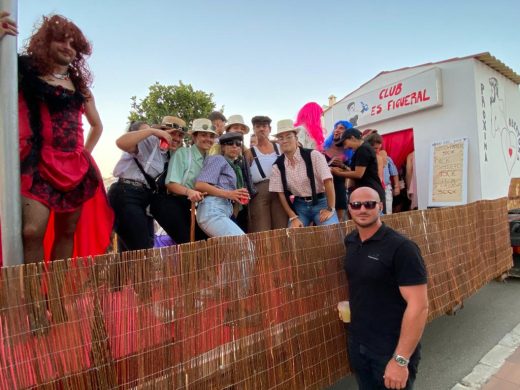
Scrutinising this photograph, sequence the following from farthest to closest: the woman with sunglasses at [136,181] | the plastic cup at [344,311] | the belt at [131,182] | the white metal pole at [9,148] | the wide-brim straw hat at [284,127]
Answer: the wide-brim straw hat at [284,127]
the belt at [131,182]
the woman with sunglasses at [136,181]
the plastic cup at [344,311]
the white metal pole at [9,148]

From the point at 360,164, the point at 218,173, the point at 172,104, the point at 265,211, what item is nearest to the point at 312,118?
the point at 360,164

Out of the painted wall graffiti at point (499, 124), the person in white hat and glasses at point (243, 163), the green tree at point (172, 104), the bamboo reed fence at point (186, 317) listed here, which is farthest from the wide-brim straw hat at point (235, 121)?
the green tree at point (172, 104)

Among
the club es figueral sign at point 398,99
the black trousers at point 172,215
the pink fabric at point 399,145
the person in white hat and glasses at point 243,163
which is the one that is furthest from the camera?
the pink fabric at point 399,145

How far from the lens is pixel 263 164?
3.69 metres

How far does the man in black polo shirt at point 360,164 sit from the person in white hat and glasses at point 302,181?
610mm

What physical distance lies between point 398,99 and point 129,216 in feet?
20.7

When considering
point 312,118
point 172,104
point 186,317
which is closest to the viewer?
point 186,317

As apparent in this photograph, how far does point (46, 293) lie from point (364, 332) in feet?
5.30

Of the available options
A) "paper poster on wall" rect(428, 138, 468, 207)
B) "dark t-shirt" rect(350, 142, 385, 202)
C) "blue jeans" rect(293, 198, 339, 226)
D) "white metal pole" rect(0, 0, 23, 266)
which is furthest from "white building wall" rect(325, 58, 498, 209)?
"white metal pole" rect(0, 0, 23, 266)

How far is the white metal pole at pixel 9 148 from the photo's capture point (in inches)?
57.3

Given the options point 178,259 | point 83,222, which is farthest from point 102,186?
point 178,259

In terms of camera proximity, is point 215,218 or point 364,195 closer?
point 364,195

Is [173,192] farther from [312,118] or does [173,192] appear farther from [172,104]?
[172,104]

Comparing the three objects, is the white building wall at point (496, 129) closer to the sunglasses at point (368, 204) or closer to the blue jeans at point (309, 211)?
the blue jeans at point (309, 211)
